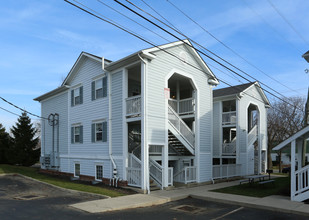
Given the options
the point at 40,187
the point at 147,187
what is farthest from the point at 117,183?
the point at 40,187

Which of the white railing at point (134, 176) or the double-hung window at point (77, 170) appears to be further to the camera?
the double-hung window at point (77, 170)

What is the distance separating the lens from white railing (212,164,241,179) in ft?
59.2

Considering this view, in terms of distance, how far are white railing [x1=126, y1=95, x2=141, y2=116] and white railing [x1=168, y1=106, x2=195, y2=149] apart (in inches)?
88.0

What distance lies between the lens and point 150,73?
14.0 metres

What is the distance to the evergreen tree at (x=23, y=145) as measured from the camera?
26.5 metres

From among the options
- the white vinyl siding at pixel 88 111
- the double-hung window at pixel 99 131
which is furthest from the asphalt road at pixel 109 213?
the white vinyl siding at pixel 88 111

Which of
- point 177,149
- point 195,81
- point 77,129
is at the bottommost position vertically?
point 177,149

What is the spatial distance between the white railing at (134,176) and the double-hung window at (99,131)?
9.11 feet

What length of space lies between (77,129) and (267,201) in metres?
12.9

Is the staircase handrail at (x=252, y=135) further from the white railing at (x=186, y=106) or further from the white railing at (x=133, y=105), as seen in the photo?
the white railing at (x=133, y=105)

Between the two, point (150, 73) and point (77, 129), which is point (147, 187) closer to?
point (150, 73)

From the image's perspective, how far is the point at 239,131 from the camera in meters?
21.9

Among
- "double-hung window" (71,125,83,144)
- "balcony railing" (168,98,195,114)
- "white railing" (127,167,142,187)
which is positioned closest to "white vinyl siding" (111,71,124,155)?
"white railing" (127,167,142,187)

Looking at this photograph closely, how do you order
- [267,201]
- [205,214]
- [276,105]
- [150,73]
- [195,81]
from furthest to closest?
1. [276,105]
2. [195,81]
3. [150,73]
4. [267,201]
5. [205,214]
